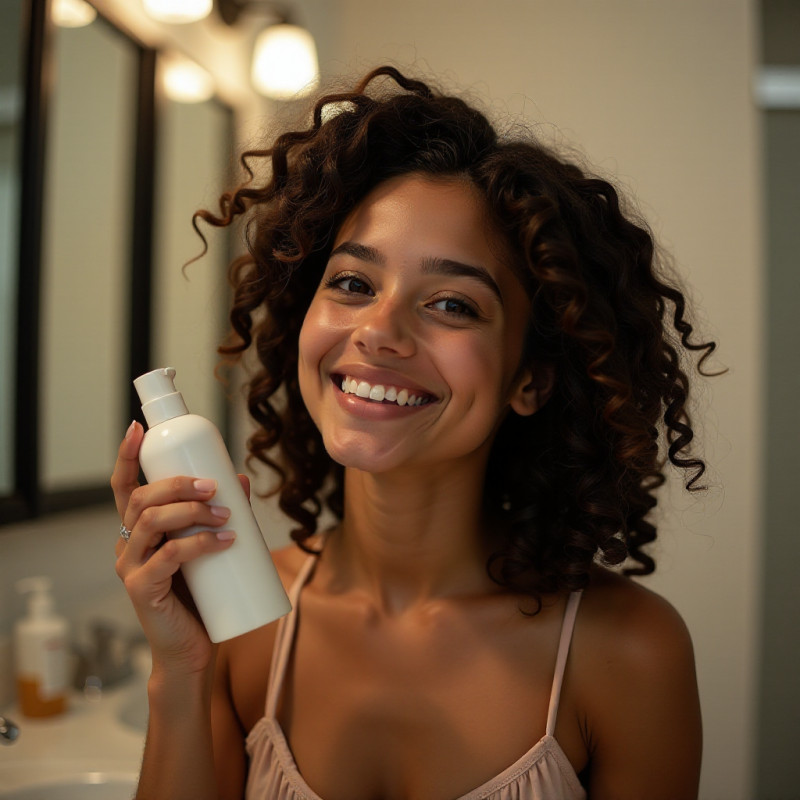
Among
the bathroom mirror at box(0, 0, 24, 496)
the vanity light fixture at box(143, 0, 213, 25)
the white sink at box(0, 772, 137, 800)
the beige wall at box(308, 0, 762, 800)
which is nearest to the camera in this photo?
the white sink at box(0, 772, 137, 800)

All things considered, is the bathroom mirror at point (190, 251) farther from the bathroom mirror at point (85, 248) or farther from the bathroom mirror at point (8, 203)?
the bathroom mirror at point (8, 203)

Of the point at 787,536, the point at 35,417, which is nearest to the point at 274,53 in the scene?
the point at 35,417

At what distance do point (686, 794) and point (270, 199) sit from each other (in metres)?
0.83

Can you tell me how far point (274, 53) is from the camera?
1.74 m

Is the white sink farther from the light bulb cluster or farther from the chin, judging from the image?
the light bulb cluster

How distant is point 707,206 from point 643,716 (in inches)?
56.2

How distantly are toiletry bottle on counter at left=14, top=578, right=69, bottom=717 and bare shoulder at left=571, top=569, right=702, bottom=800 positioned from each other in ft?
2.22

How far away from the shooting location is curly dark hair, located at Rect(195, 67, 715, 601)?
88 cm

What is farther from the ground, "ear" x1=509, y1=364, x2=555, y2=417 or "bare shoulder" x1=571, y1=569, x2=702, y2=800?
"ear" x1=509, y1=364, x2=555, y2=417

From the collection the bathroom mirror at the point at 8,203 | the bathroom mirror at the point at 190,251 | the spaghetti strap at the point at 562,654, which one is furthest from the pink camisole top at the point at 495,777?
the bathroom mirror at the point at 190,251

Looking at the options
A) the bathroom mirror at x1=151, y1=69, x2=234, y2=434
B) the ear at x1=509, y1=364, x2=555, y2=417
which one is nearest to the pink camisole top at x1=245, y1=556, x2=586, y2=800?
the ear at x1=509, y1=364, x2=555, y2=417

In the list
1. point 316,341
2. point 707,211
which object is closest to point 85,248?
point 316,341

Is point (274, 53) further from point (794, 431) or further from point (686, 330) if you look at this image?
point (794, 431)

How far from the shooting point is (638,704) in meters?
0.89
